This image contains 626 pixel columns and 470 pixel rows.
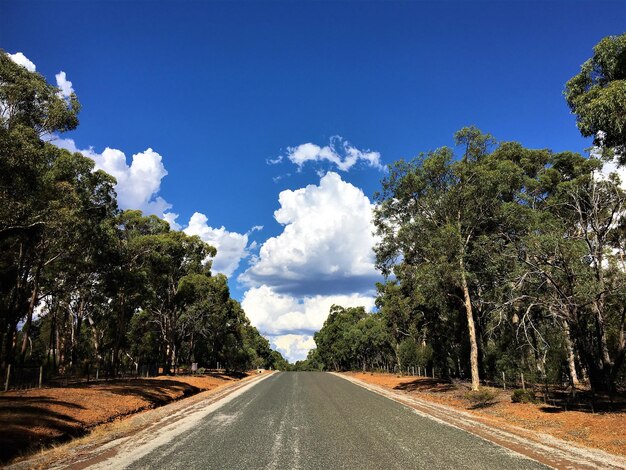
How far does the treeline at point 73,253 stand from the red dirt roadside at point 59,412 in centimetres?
724

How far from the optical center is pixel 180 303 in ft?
143

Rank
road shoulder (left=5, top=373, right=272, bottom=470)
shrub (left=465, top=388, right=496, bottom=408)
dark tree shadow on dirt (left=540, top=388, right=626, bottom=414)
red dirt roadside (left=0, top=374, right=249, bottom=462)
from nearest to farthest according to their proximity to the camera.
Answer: road shoulder (left=5, top=373, right=272, bottom=470) → red dirt roadside (left=0, top=374, right=249, bottom=462) → dark tree shadow on dirt (left=540, top=388, right=626, bottom=414) → shrub (left=465, top=388, right=496, bottom=408)

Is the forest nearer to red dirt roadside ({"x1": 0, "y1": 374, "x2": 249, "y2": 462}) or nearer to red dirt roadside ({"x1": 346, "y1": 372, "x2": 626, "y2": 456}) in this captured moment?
red dirt roadside ({"x1": 346, "y1": 372, "x2": 626, "y2": 456})

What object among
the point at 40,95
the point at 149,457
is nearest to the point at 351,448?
the point at 149,457

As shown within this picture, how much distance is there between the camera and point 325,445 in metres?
9.30

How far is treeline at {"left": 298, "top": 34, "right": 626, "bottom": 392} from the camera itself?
15.0 meters

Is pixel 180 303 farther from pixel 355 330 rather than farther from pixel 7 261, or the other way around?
pixel 355 330

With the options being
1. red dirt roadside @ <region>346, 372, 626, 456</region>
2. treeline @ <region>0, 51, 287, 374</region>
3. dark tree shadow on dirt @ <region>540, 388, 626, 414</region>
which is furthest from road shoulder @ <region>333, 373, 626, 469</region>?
treeline @ <region>0, 51, 287, 374</region>

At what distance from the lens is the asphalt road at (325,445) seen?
7676 millimetres

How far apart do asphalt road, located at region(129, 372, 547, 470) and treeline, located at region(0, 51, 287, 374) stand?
12.2 meters

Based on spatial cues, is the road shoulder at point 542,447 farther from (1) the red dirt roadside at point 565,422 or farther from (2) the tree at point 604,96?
(2) the tree at point 604,96

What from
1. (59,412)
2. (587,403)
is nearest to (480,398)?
(587,403)

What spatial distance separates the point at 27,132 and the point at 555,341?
2647 centimetres

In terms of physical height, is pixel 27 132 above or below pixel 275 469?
above
